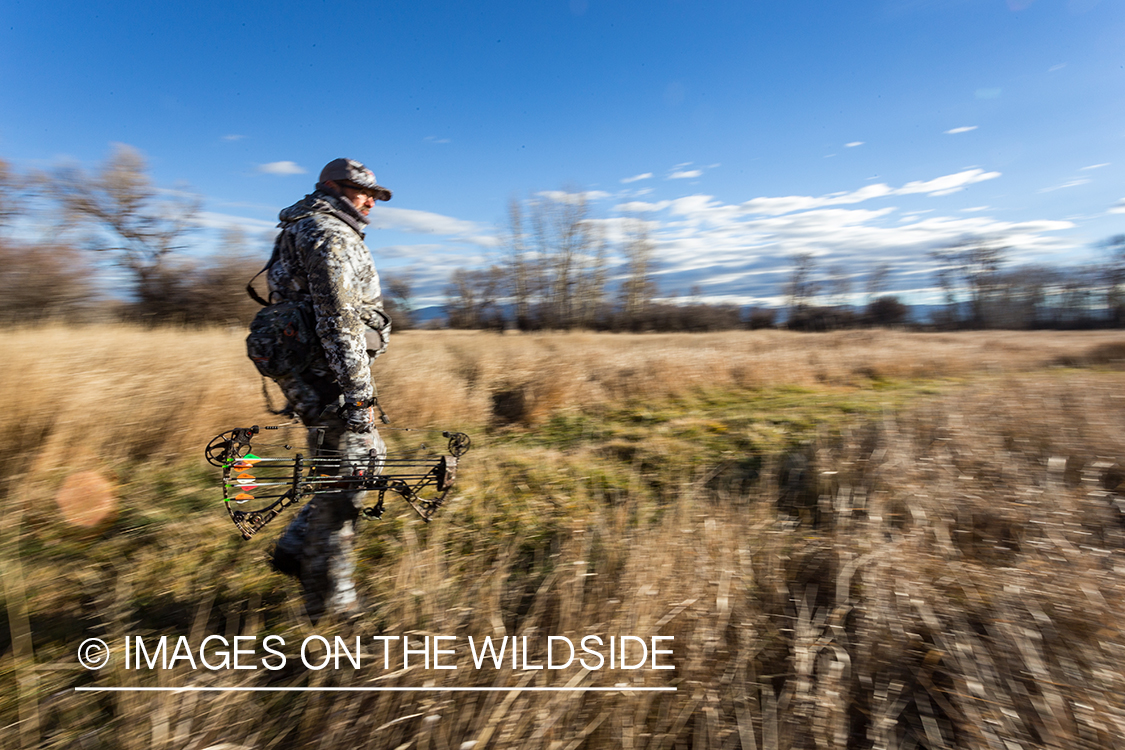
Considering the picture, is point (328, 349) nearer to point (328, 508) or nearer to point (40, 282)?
point (328, 508)

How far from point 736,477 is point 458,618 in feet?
10.2

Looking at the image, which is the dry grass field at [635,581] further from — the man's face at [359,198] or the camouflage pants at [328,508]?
the man's face at [359,198]

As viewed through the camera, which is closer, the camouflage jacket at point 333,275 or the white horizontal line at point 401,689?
the white horizontal line at point 401,689

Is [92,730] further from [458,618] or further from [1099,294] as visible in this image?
[1099,294]

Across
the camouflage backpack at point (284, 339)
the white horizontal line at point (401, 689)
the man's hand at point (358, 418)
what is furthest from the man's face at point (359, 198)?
the white horizontal line at point (401, 689)

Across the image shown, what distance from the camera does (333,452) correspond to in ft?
9.76

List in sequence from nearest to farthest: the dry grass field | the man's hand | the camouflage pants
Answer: the dry grass field → the man's hand → the camouflage pants

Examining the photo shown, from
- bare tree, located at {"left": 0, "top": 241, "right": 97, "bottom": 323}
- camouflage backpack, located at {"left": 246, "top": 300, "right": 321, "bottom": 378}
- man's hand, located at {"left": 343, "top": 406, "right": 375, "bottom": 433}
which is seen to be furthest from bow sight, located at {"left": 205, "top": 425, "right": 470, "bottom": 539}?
bare tree, located at {"left": 0, "top": 241, "right": 97, "bottom": 323}

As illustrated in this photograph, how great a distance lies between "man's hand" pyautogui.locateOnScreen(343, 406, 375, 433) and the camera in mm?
2840

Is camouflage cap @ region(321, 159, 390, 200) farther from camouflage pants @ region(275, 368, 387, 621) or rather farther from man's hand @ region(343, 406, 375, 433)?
man's hand @ region(343, 406, 375, 433)

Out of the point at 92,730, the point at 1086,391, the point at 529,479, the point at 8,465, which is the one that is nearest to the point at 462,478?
the point at 529,479

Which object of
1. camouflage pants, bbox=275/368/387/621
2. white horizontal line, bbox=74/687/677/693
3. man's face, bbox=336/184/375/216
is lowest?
white horizontal line, bbox=74/687/677/693

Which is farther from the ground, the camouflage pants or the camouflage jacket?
the camouflage jacket

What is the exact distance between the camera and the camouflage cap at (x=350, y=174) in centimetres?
297
